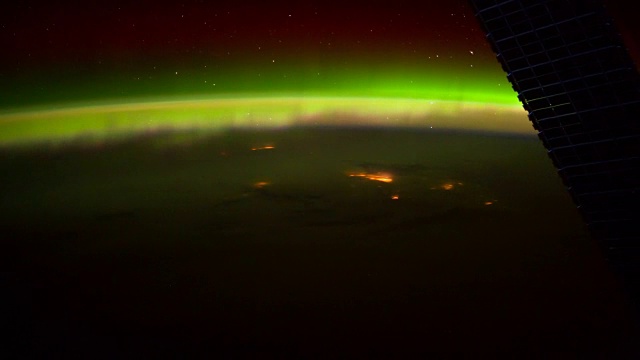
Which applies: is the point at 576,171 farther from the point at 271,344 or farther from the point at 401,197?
the point at 401,197

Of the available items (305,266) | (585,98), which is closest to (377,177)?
(305,266)

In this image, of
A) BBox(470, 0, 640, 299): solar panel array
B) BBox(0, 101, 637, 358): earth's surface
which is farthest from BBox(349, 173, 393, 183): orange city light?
BBox(470, 0, 640, 299): solar panel array

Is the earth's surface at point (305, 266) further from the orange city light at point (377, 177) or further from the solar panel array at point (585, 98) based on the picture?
the solar panel array at point (585, 98)

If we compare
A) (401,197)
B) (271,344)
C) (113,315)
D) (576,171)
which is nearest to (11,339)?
(113,315)

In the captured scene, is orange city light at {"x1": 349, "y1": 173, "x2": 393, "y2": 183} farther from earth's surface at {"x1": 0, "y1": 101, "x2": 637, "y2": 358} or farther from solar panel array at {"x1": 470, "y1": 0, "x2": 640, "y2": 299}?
A: solar panel array at {"x1": 470, "y1": 0, "x2": 640, "y2": 299}

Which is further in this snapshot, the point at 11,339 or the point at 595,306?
the point at 595,306

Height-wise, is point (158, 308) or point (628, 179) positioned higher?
point (158, 308)
